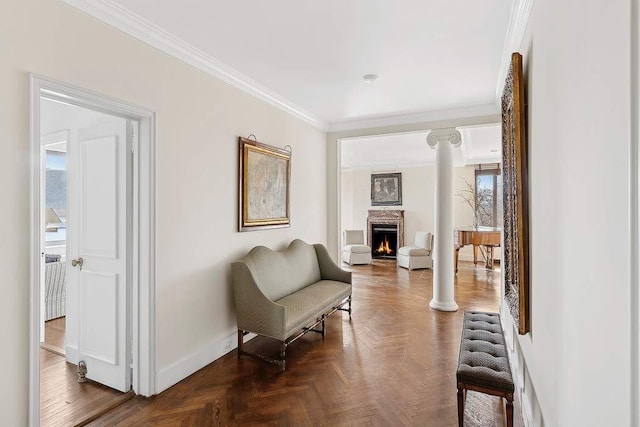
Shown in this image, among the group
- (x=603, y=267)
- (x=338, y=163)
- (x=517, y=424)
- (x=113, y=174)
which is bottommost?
(x=517, y=424)

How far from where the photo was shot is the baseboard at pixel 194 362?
2.62 m

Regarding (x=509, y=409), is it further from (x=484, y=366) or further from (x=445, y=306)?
(x=445, y=306)

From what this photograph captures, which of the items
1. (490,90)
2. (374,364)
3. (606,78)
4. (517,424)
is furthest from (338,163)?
(606,78)

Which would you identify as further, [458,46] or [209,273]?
[209,273]

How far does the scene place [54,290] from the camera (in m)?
4.29

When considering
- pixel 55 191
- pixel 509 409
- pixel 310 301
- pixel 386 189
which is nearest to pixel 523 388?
pixel 509 409

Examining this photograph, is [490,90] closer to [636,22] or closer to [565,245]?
[565,245]

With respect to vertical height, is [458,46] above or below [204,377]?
above

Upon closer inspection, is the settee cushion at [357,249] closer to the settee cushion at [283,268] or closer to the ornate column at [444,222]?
the ornate column at [444,222]

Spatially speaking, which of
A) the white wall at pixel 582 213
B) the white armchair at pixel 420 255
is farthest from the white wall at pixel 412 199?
the white wall at pixel 582 213

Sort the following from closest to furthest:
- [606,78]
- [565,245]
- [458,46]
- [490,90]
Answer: [606,78], [565,245], [458,46], [490,90]

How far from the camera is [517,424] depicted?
2.23 metres

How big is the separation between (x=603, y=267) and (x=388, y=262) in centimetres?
811

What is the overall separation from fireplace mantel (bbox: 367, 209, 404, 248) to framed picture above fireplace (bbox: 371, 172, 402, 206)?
11.2 inches
